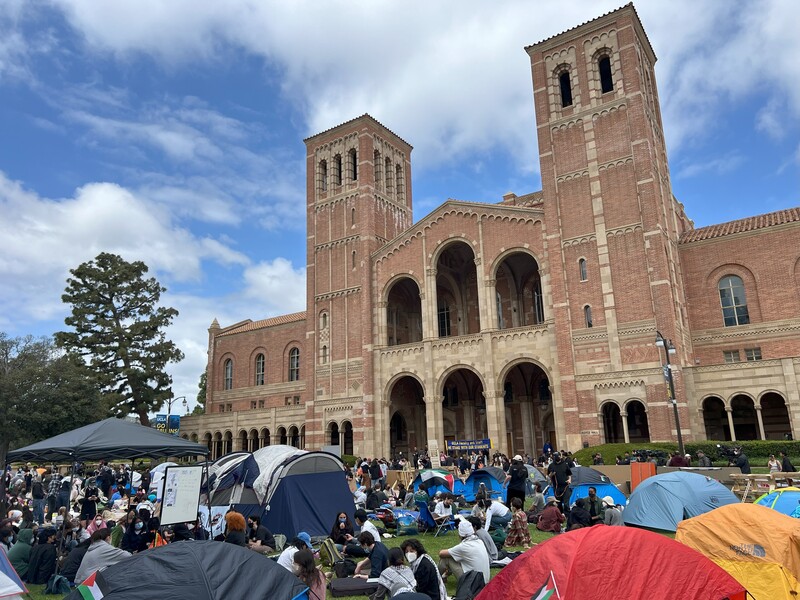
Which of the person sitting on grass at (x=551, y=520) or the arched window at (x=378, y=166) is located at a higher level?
the arched window at (x=378, y=166)

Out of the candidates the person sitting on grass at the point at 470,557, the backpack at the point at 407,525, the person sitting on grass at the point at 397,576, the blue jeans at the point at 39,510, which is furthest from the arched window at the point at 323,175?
the person sitting on grass at the point at 397,576

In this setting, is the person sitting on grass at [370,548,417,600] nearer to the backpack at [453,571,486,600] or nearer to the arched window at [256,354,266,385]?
the backpack at [453,571,486,600]

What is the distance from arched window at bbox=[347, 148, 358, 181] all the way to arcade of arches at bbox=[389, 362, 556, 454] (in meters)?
14.5

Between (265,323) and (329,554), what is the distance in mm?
39215

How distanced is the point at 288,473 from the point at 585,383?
18208 mm

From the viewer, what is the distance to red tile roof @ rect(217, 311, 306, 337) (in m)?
47.7

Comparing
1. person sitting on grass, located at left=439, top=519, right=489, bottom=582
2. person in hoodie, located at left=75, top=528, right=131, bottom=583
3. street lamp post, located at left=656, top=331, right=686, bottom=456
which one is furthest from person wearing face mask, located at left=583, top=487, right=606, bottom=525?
street lamp post, located at left=656, top=331, right=686, bottom=456

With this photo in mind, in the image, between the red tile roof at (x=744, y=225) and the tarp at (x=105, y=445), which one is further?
the red tile roof at (x=744, y=225)

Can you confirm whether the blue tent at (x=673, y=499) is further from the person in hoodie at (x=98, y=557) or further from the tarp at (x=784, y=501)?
the person in hoodie at (x=98, y=557)

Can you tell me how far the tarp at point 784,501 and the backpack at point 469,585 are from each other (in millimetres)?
6711

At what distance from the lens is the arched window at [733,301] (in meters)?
30.5

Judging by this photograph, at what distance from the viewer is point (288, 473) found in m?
15.5

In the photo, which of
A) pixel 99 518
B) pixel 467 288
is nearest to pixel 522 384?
pixel 467 288

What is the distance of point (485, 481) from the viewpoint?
20281 millimetres
